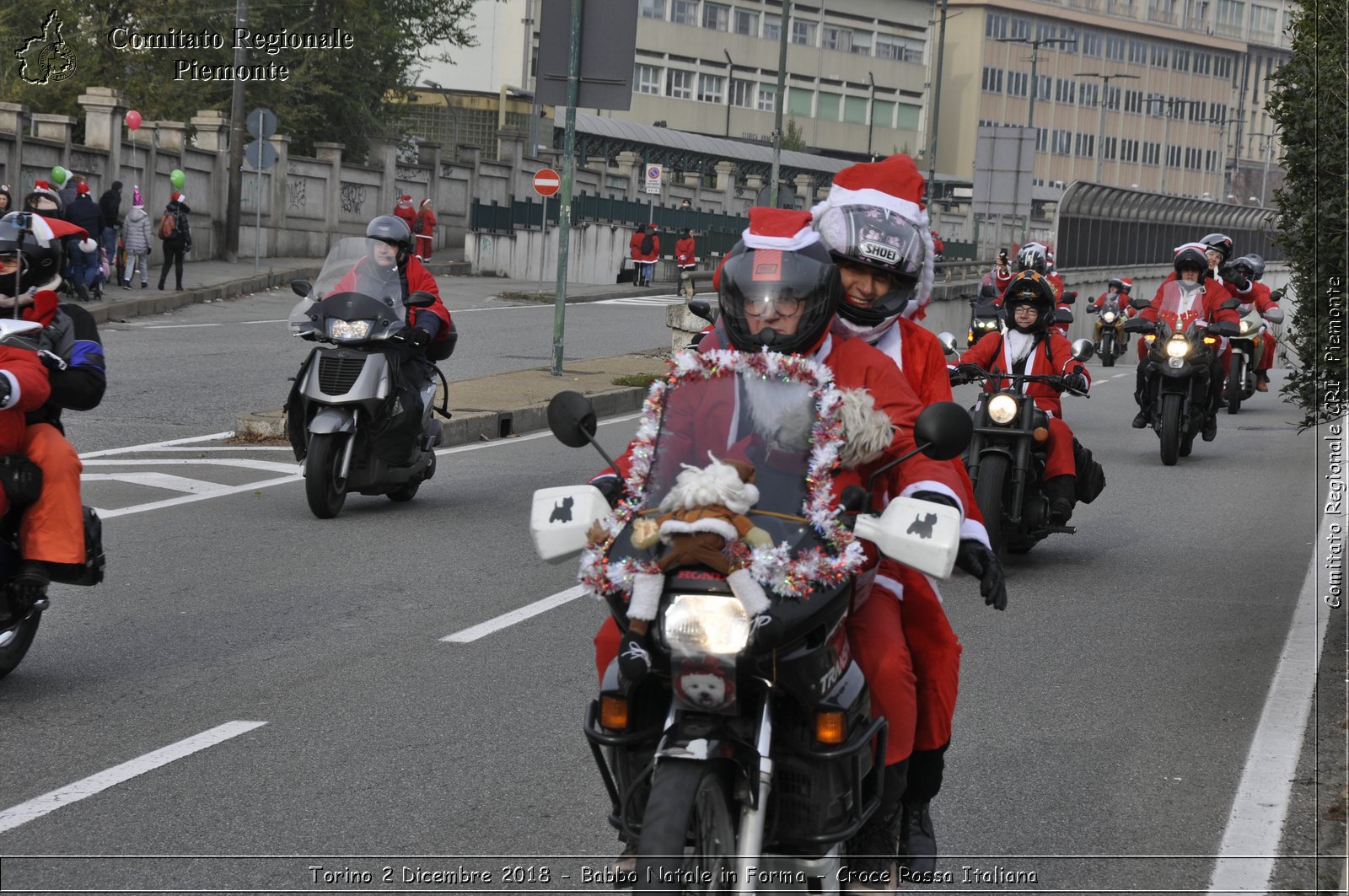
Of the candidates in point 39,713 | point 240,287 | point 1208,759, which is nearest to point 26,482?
point 39,713

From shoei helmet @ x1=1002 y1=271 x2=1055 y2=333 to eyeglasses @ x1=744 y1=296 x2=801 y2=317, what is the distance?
7098mm

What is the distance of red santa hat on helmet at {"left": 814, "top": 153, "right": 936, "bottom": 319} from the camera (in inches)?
205

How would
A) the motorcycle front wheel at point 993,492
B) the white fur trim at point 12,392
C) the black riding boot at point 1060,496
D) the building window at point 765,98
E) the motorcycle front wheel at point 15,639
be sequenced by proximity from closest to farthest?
the white fur trim at point 12,392 < the motorcycle front wheel at point 15,639 < the motorcycle front wheel at point 993,492 < the black riding boot at point 1060,496 < the building window at point 765,98

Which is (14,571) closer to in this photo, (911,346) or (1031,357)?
(911,346)

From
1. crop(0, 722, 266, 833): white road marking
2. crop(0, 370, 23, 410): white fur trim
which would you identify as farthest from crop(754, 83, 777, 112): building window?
crop(0, 722, 266, 833): white road marking

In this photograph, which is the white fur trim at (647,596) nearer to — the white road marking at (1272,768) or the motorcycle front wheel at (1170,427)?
the white road marking at (1272,768)

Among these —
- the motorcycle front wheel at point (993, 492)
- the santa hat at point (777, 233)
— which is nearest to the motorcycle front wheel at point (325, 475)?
the motorcycle front wheel at point (993, 492)

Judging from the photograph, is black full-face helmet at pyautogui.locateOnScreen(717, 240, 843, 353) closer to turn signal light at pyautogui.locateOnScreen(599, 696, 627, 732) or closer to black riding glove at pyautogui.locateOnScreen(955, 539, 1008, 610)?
black riding glove at pyautogui.locateOnScreen(955, 539, 1008, 610)

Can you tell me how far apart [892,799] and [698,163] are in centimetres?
8482

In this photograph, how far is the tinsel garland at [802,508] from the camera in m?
3.83

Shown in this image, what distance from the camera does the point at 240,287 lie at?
35531 mm

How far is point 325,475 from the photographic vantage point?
11352 millimetres

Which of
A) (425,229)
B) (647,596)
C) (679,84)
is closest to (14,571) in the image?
(647,596)

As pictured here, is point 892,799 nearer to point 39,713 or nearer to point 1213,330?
point 39,713
